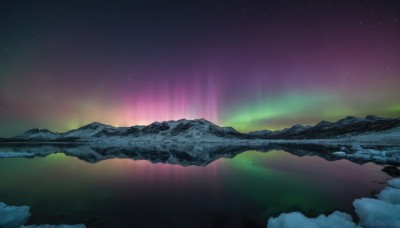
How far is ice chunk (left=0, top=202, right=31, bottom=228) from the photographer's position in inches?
416

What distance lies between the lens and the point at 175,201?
15047 millimetres

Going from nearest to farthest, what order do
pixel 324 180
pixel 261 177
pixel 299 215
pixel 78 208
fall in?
pixel 299 215 < pixel 78 208 < pixel 324 180 < pixel 261 177

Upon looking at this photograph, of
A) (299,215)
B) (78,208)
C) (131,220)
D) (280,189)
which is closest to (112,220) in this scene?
(131,220)

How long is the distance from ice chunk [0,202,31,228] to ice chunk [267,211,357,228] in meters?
12.4

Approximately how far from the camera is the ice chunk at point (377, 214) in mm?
9895

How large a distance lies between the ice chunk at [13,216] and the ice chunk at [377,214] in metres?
16.7

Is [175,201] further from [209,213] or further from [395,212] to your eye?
[395,212]

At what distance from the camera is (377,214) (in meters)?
10.7

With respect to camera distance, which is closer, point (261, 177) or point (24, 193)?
point (24, 193)

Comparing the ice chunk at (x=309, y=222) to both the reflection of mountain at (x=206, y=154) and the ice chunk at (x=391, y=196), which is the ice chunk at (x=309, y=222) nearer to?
the ice chunk at (x=391, y=196)

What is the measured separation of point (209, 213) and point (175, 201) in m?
3.45

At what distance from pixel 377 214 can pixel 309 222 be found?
3.79 m

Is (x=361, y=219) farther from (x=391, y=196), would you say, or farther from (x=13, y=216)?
(x=13, y=216)

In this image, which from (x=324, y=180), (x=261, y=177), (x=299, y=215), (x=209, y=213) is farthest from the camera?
(x=261, y=177)
